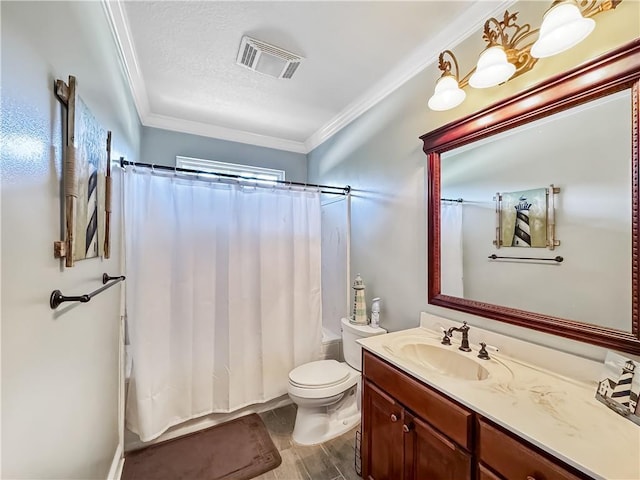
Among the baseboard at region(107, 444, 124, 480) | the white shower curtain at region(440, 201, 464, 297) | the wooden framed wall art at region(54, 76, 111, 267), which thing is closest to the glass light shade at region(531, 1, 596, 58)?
the white shower curtain at region(440, 201, 464, 297)

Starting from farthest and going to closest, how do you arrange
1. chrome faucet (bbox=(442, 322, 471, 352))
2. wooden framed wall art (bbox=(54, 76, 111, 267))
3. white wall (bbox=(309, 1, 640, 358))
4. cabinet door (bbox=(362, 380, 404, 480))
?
chrome faucet (bbox=(442, 322, 471, 352))
cabinet door (bbox=(362, 380, 404, 480))
white wall (bbox=(309, 1, 640, 358))
wooden framed wall art (bbox=(54, 76, 111, 267))

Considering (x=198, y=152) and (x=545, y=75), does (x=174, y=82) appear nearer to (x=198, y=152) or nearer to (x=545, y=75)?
(x=198, y=152)

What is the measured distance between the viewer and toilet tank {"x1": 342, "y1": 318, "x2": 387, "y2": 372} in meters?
1.93

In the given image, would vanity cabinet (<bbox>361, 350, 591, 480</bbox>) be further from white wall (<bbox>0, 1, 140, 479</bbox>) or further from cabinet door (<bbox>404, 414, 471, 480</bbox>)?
white wall (<bbox>0, 1, 140, 479</bbox>)

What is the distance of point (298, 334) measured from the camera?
90.8 inches

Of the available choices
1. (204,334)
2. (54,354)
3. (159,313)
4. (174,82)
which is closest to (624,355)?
(54,354)

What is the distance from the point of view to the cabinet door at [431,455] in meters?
0.95

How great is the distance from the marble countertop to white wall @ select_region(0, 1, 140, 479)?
1.21 metres

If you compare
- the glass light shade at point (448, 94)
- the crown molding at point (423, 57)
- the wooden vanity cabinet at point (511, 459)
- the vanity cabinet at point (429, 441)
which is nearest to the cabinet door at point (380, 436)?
the vanity cabinet at point (429, 441)

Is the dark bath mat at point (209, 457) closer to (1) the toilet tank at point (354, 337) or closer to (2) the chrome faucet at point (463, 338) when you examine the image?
(1) the toilet tank at point (354, 337)

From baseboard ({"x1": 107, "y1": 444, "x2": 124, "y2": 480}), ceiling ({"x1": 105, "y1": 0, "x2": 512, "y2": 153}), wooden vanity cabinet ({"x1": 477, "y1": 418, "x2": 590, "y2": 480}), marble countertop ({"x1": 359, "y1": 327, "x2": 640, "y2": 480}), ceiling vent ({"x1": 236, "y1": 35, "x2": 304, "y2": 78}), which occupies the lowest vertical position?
baseboard ({"x1": 107, "y1": 444, "x2": 124, "y2": 480})

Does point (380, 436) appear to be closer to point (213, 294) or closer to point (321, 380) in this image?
point (321, 380)

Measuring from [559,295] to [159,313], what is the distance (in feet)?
7.21

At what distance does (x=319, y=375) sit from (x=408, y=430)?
0.86 m
